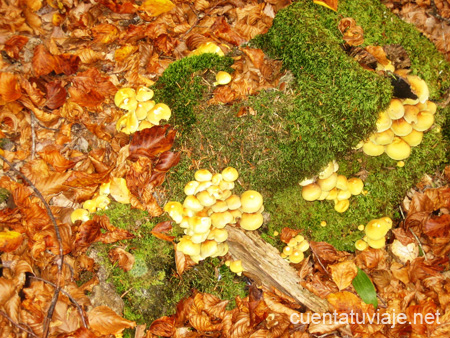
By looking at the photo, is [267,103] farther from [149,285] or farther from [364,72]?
[149,285]

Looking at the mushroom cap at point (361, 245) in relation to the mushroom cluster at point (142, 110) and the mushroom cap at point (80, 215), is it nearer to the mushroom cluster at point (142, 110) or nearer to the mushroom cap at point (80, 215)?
the mushroom cluster at point (142, 110)

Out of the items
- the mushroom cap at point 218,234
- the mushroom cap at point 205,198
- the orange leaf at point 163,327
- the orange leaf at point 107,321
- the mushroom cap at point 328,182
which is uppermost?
the mushroom cap at point 328,182

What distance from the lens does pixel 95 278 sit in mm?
3402

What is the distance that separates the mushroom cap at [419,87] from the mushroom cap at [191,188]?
240cm

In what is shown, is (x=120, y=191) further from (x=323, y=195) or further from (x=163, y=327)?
(x=323, y=195)

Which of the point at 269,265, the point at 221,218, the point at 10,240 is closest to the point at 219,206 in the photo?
the point at 221,218

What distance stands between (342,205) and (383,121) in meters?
1.00

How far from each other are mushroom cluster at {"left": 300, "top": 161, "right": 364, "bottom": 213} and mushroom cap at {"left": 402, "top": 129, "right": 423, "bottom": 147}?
64cm

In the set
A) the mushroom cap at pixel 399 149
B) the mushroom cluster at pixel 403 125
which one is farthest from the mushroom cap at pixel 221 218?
the mushroom cap at pixel 399 149

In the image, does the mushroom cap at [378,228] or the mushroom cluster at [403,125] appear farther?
the mushroom cap at [378,228]

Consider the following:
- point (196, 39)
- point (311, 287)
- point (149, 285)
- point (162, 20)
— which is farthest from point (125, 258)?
point (162, 20)

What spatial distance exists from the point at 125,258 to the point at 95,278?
429 millimetres

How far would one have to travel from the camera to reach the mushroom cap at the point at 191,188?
10.00 feet

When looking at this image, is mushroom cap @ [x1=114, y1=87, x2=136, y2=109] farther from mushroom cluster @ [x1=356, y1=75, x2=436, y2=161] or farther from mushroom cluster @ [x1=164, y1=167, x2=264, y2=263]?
mushroom cluster @ [x1=356, y1=75, x2=436, y2=161]
